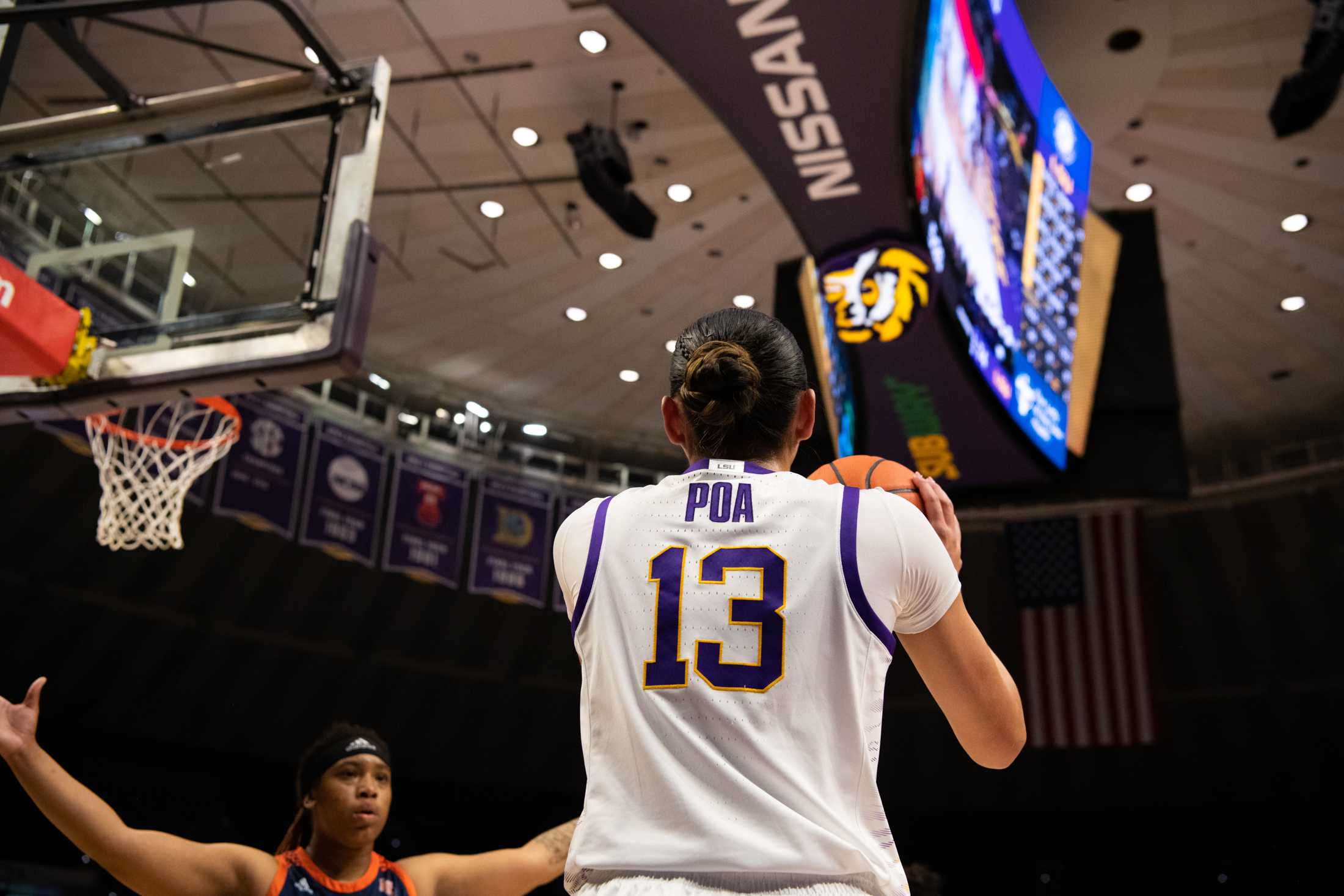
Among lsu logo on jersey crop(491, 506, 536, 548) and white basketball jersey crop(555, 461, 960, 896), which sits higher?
lsu logo on jersey crop(491, 506, 536, 548)

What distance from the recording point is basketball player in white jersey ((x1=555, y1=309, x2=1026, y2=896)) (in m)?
1.50

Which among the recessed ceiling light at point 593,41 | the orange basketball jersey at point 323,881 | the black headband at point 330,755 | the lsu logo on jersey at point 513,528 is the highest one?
the recessed ceiling light at point 593,41

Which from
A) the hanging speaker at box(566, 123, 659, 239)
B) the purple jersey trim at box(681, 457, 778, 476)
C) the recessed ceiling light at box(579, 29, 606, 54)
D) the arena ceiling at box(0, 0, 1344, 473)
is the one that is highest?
the recessed ceiling light at box(579, 29, 606, 54)

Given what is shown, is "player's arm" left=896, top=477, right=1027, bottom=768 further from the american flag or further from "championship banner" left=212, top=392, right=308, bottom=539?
the american flag

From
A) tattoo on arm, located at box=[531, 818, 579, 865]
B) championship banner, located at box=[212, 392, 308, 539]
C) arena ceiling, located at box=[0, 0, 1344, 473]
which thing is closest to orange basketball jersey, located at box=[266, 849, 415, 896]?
tattoo on arm, located at box=[531, 818, 579, 865]

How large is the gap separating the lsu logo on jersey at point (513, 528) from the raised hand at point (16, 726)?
1180 cm

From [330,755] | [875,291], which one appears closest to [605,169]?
[875,291]

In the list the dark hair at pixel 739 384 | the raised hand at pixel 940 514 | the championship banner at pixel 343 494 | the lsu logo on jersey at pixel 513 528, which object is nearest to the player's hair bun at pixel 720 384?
the dark hair at pixel 739 384

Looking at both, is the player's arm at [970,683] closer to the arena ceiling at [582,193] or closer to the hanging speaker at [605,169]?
the arena ceiling at [582,193]

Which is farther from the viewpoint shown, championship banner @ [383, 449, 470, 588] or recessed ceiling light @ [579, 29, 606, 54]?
championship banner @ [383, 449, 470, 588]

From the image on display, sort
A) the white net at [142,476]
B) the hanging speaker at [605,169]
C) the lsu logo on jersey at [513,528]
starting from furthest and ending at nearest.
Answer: the lsu logo on jersey at [513,528], the hanging speaker at [605,169], the white net at [142,476]

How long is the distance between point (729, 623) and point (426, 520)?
495 inches

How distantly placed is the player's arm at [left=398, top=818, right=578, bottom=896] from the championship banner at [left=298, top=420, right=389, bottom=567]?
9387 mm

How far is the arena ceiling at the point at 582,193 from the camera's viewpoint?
28.9 ft
